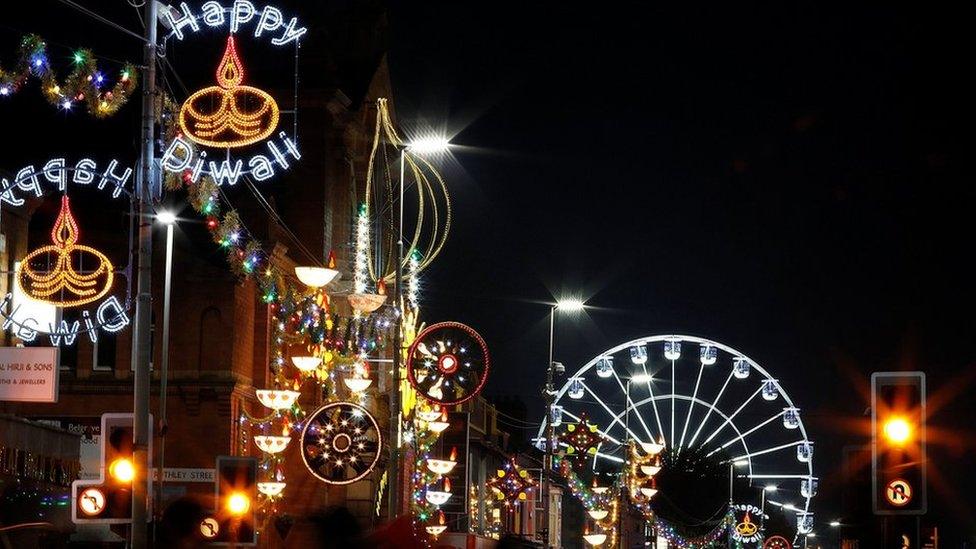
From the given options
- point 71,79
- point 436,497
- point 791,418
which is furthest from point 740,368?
point 71,79

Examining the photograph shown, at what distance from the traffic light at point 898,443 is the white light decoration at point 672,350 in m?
66.2

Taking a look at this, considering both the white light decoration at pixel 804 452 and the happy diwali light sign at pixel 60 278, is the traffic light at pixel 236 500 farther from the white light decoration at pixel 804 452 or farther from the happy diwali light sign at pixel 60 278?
the white light decoration at pixel 804 452

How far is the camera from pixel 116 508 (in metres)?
18.7

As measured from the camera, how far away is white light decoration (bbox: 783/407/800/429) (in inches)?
3312

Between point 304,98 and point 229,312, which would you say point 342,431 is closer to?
point 229,312

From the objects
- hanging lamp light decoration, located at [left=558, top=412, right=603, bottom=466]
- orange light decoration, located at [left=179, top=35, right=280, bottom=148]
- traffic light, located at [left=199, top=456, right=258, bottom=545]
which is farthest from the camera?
hanging lamp light decoration, located at [left=558, top=412, right=603, bottom=466]

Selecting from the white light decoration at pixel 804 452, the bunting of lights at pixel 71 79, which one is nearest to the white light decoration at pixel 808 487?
the white light decoration at pixel 804 452

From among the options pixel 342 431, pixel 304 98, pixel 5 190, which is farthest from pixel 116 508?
pixel 304 98

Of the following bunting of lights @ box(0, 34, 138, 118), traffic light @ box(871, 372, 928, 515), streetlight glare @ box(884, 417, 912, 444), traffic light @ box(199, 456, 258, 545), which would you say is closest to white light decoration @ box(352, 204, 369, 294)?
bunting of lights @ box(0, 34, 138, 118)

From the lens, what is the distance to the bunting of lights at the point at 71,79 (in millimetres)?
24125

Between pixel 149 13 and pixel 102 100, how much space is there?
11.4 ft

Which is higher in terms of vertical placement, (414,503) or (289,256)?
(289,256)

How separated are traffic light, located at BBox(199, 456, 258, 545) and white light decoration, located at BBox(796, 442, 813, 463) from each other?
65.9 m

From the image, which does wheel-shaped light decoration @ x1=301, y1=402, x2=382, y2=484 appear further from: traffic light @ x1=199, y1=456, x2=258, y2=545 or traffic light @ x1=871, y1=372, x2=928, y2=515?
traffic light @ x1=871, y1=372, x2=928, y2=515
